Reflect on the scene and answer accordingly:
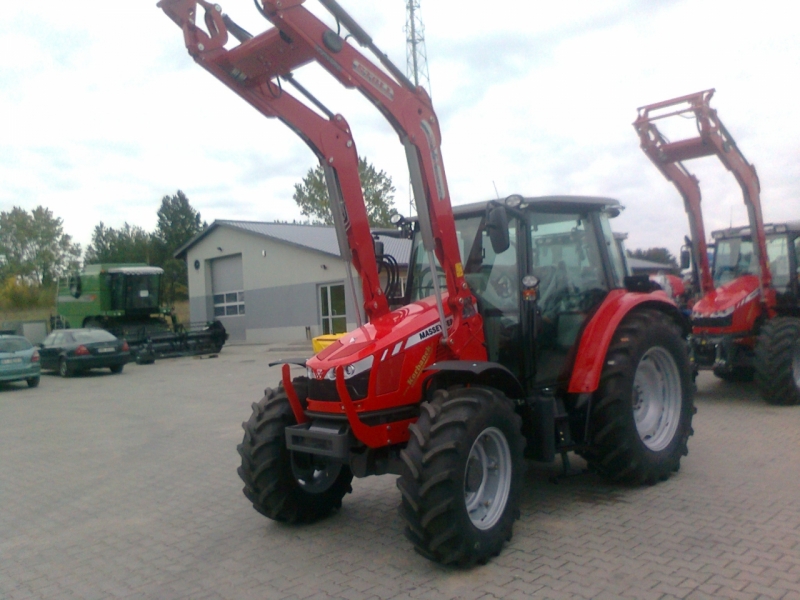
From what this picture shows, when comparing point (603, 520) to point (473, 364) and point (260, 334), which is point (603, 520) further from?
point (260, 334)

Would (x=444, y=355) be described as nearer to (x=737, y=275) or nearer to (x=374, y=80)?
(x=374, y=80)

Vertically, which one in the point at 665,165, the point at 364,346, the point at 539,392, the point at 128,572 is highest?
the point at 665,165

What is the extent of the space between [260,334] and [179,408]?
67.6 feet

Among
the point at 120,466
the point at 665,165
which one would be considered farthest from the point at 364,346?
the point at 665,165

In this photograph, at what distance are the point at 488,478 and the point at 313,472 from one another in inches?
57.5

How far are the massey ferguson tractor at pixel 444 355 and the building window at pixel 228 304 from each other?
2949cm

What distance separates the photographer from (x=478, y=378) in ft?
16.7

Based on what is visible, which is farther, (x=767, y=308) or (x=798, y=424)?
(x=767, y=308)

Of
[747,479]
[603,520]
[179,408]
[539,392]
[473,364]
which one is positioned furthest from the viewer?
[179,408]

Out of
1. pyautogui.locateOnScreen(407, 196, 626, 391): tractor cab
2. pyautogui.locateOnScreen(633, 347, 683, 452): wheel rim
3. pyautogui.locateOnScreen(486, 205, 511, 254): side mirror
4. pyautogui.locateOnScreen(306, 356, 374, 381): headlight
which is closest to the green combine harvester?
pyautogui.locateOnScreen(407, 196, 626, 391): tractor cab

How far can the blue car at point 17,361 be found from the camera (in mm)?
17578

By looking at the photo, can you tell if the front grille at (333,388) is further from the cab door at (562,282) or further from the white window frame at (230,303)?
the white window frame at (230,303)

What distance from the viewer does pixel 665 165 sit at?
10.9 m

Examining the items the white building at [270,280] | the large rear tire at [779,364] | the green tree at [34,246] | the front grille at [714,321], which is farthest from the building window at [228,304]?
the green tree at [34,246]
